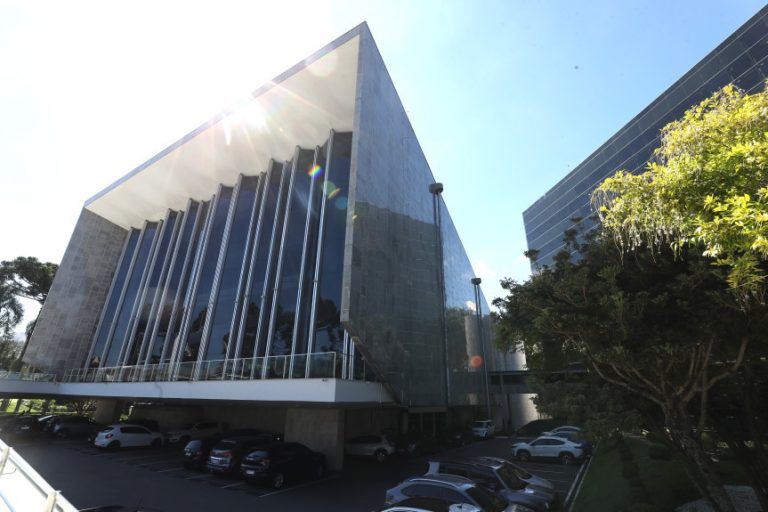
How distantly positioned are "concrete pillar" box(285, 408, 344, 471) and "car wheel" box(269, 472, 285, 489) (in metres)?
3.19

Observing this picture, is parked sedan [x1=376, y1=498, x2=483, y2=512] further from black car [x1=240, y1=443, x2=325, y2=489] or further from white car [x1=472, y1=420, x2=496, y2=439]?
white car [x1=472, y1=420, x2=496, y2=439]

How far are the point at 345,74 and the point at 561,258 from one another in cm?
1673

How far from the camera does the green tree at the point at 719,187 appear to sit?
13.3ft

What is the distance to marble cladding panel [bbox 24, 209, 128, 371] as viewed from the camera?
3023cm

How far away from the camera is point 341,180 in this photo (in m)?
22.5

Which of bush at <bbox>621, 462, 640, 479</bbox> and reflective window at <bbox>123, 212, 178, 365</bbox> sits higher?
reflective window at <bbox>123, 212, 178, 365</bbox>

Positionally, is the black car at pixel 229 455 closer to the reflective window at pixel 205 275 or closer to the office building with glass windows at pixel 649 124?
the reflective window at pixel 205 275

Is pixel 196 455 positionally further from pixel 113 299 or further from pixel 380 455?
pixel 113 299

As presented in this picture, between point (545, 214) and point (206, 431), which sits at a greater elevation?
point (545, 214)

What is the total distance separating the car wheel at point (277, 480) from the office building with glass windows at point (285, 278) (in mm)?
2607

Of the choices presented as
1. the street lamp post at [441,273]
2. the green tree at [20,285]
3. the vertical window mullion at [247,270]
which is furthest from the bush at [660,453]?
the green tree at [20,285]

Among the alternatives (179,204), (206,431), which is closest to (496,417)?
(206,431)

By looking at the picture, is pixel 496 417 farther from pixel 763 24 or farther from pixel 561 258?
pixel 763 24

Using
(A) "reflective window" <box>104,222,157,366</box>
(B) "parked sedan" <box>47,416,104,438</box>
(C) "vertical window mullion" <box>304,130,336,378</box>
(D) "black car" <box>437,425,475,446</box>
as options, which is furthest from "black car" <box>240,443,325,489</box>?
(A) "reflective window" <box>104,222,157,366</box>
